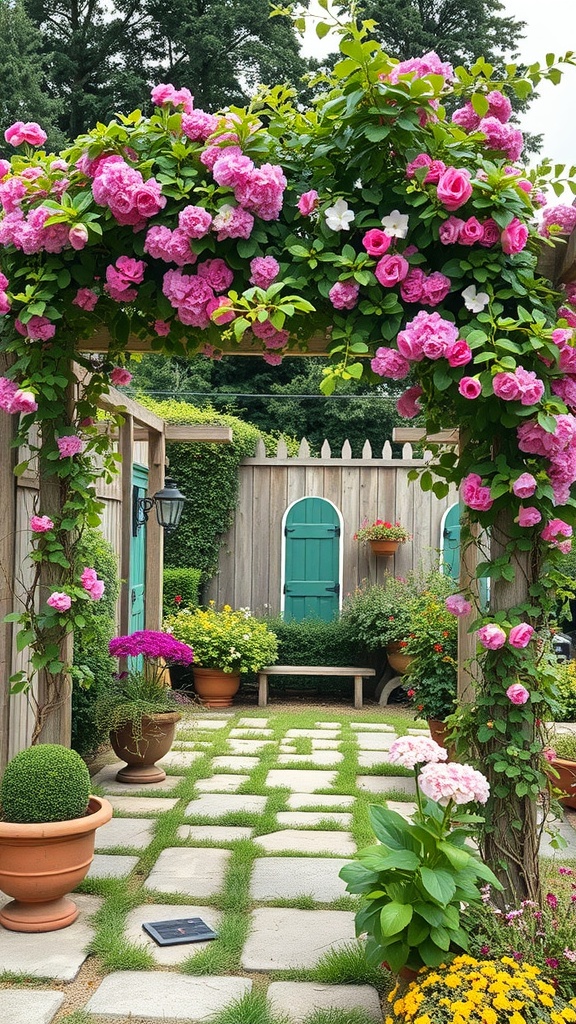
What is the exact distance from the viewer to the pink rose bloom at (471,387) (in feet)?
8.82

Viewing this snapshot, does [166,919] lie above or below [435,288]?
below

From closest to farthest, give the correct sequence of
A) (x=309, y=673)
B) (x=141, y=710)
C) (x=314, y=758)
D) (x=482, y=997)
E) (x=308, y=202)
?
(x=482, y=997) < (x=308, y=202) < (x=141, y=710) < (x=314, y=758) < (x=309, y=673)

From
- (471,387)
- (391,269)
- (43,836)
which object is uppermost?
(391,269)

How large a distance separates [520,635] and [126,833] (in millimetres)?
2149

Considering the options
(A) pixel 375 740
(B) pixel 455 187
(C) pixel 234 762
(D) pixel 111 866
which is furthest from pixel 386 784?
(B) pixel 455 187

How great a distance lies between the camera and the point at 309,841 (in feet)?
13.2

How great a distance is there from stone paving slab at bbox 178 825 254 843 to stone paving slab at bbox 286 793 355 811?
408 millimetres

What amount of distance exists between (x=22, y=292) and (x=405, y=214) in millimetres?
1327

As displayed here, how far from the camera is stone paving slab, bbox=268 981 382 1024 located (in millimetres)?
2512

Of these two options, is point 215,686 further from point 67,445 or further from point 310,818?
point 67,445

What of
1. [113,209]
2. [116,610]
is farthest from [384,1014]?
[116,610]

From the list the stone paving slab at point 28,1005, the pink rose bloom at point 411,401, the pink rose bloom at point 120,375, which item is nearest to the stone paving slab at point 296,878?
the stone paving slab at point 28,1005

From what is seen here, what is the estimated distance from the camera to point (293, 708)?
302 inches

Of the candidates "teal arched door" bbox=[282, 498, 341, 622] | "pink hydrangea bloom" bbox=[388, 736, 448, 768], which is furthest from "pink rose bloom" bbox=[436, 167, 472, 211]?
"teal arched door" bbox=[282, 498, 341, 622]
